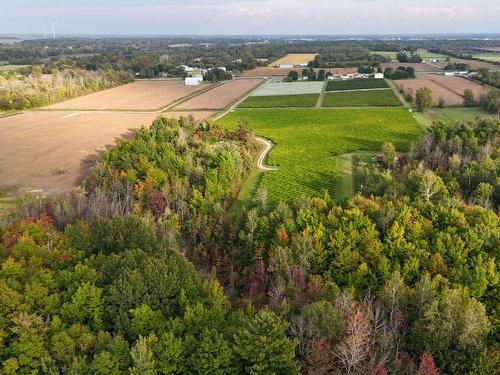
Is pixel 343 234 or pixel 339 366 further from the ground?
pixel 343 234

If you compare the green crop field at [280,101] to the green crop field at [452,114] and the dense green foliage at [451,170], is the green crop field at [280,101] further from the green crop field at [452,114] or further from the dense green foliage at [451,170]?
the dense green foliage at [451,170]

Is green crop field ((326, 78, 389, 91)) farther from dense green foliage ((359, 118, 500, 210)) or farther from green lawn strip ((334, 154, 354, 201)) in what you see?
green lawn strip ((334, 154, 354, 201))

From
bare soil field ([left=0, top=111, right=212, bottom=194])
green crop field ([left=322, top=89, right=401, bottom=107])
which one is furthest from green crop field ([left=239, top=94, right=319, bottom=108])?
bare soil field ([left=0, top=111, right=212, bottom=194])

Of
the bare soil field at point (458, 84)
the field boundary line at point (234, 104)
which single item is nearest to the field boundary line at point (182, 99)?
the field boundary line at point (234, 104)

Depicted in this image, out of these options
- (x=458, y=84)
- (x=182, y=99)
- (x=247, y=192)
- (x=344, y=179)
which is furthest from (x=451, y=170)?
(x=458, y=84)

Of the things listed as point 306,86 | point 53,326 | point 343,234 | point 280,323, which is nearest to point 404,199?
point 343,234

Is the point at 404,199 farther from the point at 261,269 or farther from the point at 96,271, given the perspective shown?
the point at 96,271
